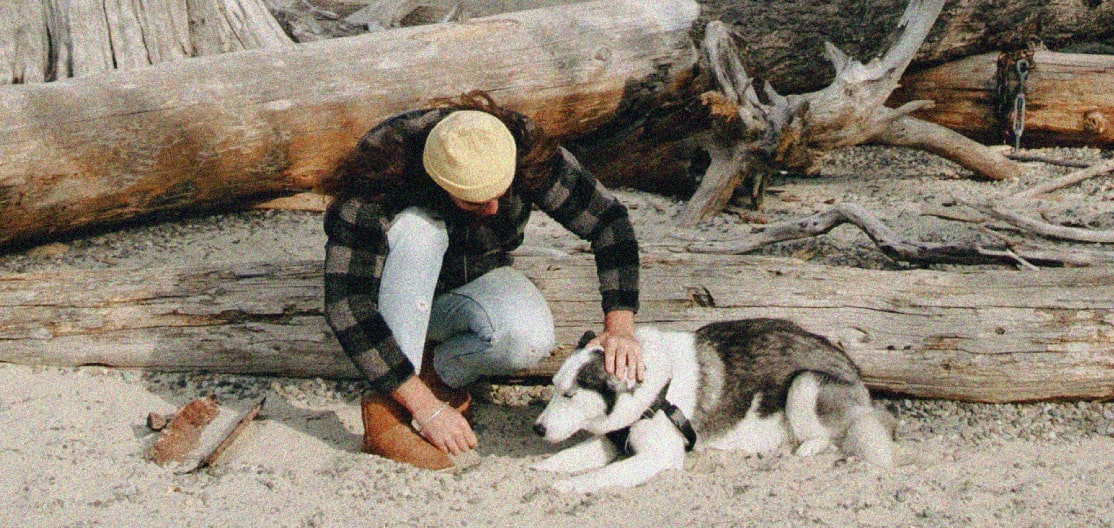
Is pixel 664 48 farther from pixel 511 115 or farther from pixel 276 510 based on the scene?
pixel 276 510

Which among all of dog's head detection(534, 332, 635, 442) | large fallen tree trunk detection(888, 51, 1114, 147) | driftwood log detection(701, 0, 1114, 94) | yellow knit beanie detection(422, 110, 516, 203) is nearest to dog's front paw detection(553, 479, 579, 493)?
dog's head detection(534, 332, 635, 442)

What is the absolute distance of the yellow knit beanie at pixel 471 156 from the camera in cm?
379

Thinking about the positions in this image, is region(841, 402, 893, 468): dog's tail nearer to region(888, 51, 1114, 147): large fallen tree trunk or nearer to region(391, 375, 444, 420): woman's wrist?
region(391, 375, 444, 420): woman's wrist

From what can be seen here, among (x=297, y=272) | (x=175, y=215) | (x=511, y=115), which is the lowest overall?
(x=175, y=215)

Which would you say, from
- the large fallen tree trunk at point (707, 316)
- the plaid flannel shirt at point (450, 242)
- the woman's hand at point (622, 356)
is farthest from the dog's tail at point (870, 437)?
the plaid flannel shirt at point (450, 242)

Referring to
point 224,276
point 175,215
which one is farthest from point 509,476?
point 175,215

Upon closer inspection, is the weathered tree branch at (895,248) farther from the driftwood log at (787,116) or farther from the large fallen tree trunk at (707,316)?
the driftwood log at (787,116)

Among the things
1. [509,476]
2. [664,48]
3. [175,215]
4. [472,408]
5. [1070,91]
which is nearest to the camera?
[509,476]

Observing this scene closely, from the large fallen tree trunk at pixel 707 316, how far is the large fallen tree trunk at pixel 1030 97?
3.78 metres

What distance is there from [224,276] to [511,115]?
5.92ft

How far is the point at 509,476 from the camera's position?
4246 millimetres

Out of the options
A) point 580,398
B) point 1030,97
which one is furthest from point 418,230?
point 1030,97

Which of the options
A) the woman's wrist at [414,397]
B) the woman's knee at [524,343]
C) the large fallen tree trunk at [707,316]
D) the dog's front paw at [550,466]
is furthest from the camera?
the large fallen tree trunk at [707,316]

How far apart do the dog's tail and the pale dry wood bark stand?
4658 millimetres
